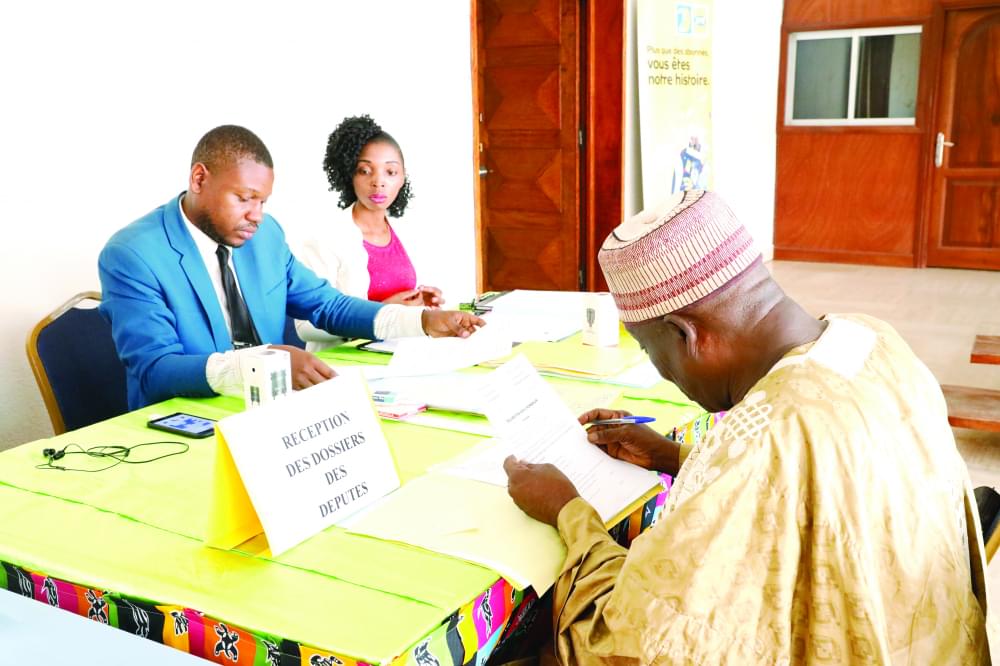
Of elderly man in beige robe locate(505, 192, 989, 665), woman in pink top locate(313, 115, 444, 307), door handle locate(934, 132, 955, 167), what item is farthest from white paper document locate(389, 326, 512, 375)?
door handle locate(934, 132, 955, 167)

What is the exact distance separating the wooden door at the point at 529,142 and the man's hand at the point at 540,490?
4.03 m

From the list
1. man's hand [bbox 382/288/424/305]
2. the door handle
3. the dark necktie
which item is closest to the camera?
the dark necktie

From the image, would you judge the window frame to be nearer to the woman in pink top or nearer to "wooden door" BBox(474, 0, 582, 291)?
"wooden door" BBox(474, 0, 582, 291)

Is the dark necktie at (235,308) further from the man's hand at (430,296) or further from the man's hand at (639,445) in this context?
the man's hand at (639,445)

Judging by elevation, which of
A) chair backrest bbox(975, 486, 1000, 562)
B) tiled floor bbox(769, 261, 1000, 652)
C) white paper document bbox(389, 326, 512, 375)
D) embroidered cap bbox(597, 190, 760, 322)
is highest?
embroidered cap bbox(597, 190, 760, 322)

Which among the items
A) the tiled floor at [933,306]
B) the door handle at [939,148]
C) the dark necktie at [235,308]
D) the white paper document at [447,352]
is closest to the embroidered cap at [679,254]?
the white paper document at [447,352]

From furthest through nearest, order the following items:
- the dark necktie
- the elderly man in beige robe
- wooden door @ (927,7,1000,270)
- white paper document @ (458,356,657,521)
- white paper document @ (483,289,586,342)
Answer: wooden door @ (927,7,1000,270)
white paper document @ (483,289,586,342)
the dark necktie
white paper document @ (458,356,657,521)
the elderly man in beige robe

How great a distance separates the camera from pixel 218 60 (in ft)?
10.7

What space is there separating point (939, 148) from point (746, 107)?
163cm

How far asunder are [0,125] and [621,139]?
12.8 feet

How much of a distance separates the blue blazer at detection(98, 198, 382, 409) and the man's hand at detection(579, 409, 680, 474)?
2.82ft

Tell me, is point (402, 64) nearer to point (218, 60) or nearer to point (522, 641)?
point (218, 60)

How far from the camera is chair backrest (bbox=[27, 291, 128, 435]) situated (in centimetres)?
231

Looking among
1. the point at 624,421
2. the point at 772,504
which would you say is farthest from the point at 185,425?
the point at 772,504
